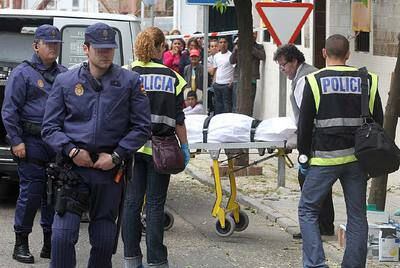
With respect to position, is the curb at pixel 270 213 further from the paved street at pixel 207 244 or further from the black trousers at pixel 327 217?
the black trousers at pixel 327 217

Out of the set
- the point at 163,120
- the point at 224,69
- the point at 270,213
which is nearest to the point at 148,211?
the point at 163,120

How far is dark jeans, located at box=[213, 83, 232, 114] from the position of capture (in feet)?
66.2

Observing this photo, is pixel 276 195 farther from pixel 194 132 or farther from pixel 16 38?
pixel 16 38

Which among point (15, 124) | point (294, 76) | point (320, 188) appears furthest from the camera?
point (294, 76)

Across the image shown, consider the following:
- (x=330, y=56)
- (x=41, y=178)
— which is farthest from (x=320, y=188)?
(x=41, y=178)

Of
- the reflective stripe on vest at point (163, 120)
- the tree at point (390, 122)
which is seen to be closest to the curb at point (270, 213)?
the tree at point (390, 122)

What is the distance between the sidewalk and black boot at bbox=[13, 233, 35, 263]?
9.29 feet

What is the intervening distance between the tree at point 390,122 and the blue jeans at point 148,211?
7.47 ft

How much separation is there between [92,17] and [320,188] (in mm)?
4873

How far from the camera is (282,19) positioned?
478 inches

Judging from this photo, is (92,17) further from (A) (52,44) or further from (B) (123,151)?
(B) (123,151)

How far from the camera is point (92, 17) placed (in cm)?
1148

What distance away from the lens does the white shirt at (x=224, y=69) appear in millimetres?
20281

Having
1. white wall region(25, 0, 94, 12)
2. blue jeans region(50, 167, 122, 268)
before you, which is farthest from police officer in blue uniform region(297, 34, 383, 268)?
white wall region(25, 0, 94, 12)
